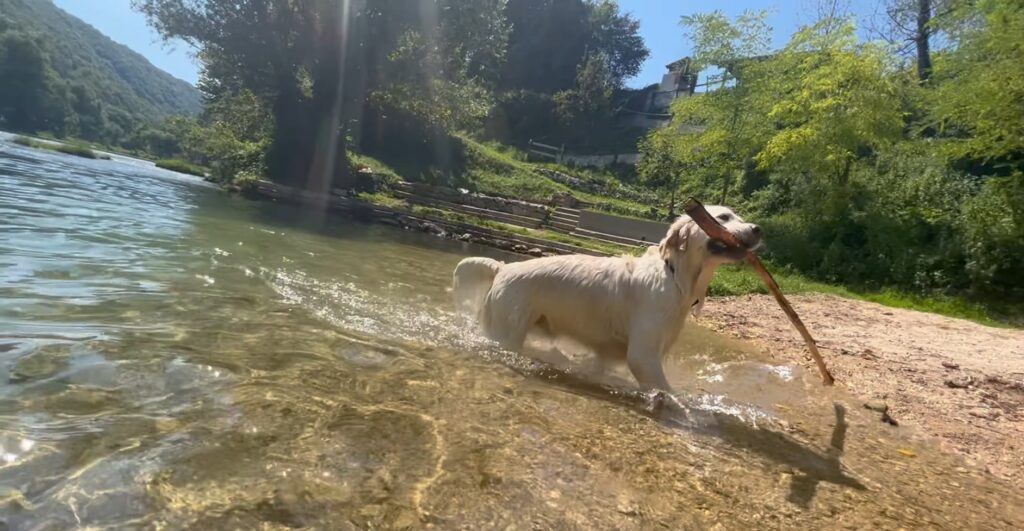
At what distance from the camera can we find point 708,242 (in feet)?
15.9

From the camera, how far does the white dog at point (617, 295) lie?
16.3 feet

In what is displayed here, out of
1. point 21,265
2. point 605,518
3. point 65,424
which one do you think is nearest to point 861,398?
point 605,518

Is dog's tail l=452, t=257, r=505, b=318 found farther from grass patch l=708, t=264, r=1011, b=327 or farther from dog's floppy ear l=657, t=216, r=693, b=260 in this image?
grass patch l=708, t=264, r=1011, b=327

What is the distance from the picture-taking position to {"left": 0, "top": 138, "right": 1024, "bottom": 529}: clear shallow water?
2.43 metres

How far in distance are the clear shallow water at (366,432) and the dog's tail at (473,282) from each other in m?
0.36

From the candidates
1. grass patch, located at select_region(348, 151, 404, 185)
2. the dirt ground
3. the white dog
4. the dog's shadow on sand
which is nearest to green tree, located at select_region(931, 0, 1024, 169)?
the dirt ground

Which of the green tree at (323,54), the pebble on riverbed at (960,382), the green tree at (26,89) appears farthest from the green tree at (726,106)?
the green tree at (26,89)

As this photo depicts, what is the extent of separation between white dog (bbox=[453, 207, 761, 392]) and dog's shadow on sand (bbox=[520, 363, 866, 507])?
0.29 metres

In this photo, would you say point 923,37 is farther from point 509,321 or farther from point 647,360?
point 509,321

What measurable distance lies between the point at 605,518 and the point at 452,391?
175 cm

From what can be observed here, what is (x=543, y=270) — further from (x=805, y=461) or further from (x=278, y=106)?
(x=278, y=106)

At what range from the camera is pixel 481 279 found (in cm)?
636

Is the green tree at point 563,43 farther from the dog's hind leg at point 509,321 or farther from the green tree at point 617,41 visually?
the dog's hind leg at point 509,321

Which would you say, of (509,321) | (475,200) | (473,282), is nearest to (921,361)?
(509,321)
